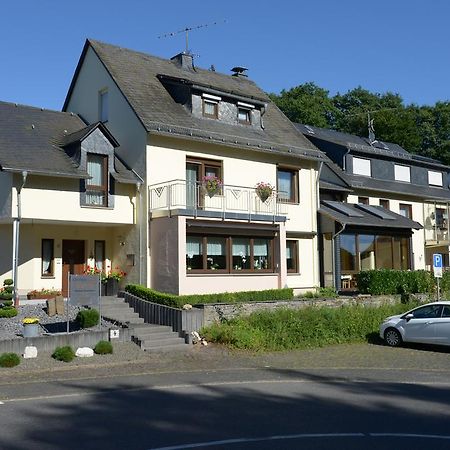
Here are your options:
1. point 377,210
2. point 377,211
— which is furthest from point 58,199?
point 377,210

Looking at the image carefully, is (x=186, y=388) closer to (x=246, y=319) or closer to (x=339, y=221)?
(x=246, y=319)

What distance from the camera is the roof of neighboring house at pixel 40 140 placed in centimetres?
2016

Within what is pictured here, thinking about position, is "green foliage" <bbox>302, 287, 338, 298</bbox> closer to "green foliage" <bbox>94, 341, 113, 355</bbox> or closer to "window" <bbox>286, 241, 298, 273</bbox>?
"window" <bbox>286, 241, 298, 273</bbox>

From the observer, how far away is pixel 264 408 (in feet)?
33.1

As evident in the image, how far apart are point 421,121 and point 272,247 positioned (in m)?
42.6

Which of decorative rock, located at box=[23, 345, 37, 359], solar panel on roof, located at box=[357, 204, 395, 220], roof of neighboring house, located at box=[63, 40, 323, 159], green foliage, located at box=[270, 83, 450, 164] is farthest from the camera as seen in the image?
green foliage, located at box=[270, 83, 450, 164]

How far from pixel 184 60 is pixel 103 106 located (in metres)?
5.40

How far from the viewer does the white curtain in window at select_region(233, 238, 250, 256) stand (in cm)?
2338

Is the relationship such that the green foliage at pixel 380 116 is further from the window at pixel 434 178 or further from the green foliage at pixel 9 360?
the green foliage at pixel 9 360

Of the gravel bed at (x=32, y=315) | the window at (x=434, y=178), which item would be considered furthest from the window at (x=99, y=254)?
the window at (x=434, y=178)

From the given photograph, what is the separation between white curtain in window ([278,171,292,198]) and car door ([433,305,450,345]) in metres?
9.77

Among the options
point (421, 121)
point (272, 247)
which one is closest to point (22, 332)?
point (272, 247)

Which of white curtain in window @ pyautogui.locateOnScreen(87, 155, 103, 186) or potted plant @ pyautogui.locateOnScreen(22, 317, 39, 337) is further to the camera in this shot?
white curtain in window @ pyautogui.locateOnScreen(87, 155, 103, 186)

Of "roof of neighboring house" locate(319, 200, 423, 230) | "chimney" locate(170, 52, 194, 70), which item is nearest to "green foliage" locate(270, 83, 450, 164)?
"roof of neighboring house" locate(319, 200, 423, 230)
